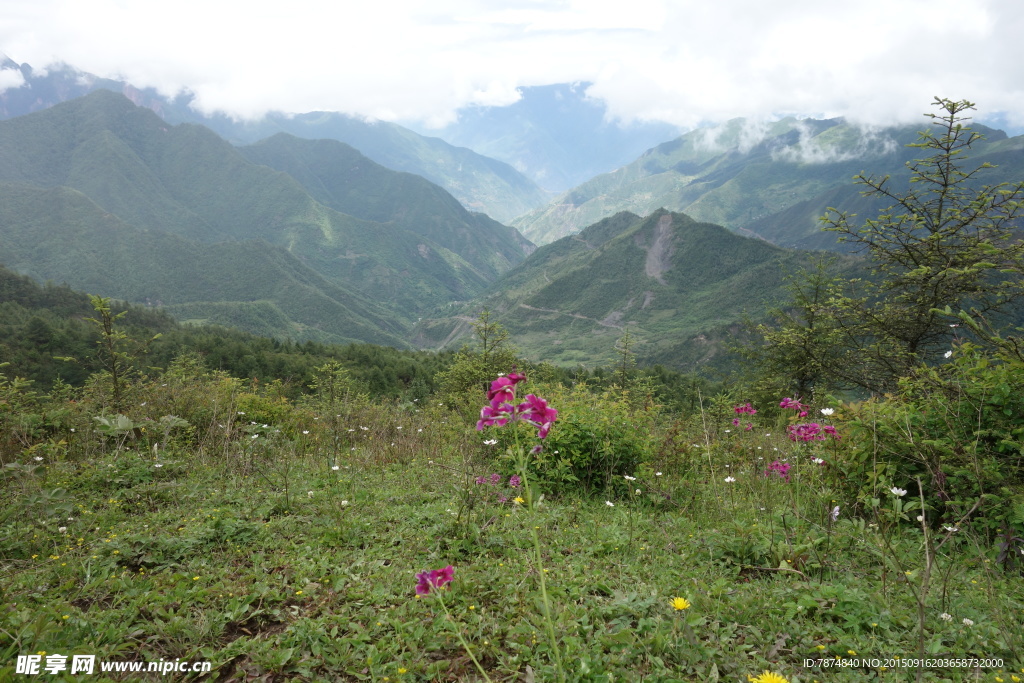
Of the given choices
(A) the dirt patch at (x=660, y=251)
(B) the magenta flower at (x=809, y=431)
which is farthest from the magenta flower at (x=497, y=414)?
(A) the dirt patch at (x=660, y=251)

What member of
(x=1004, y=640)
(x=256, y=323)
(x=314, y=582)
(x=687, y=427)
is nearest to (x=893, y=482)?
(x=1004, y=640)

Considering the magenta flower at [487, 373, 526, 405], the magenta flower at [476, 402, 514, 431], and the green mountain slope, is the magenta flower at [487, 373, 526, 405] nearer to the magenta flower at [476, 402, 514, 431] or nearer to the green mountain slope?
the magenta flower at [476, 402, 514, 431]

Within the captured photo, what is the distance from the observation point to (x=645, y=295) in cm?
16875

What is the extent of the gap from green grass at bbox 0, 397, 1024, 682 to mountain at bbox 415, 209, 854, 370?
117673 millimetres

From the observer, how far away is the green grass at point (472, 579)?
286 centimetres

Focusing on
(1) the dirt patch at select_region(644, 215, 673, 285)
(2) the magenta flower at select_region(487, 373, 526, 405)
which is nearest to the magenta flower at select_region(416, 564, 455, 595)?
(2) the magenta flower at select_region(487, 373, 526, 405)

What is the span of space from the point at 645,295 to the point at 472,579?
17318 cm

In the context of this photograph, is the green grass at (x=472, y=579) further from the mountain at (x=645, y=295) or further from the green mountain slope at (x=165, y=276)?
the green mountain slope at (x=165, y=276)

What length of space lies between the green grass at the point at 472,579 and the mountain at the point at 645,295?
118 metres

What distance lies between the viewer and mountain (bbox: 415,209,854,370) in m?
141

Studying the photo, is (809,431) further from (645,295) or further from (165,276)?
(165,276)

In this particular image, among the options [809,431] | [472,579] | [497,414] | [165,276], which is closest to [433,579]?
[497,414]

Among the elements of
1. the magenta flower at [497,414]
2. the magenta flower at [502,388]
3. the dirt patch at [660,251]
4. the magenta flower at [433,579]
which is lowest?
the magenta flower at [433,579]

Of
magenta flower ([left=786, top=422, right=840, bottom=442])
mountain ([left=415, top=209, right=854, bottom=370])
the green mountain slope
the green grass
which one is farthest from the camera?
the green mountain slope
